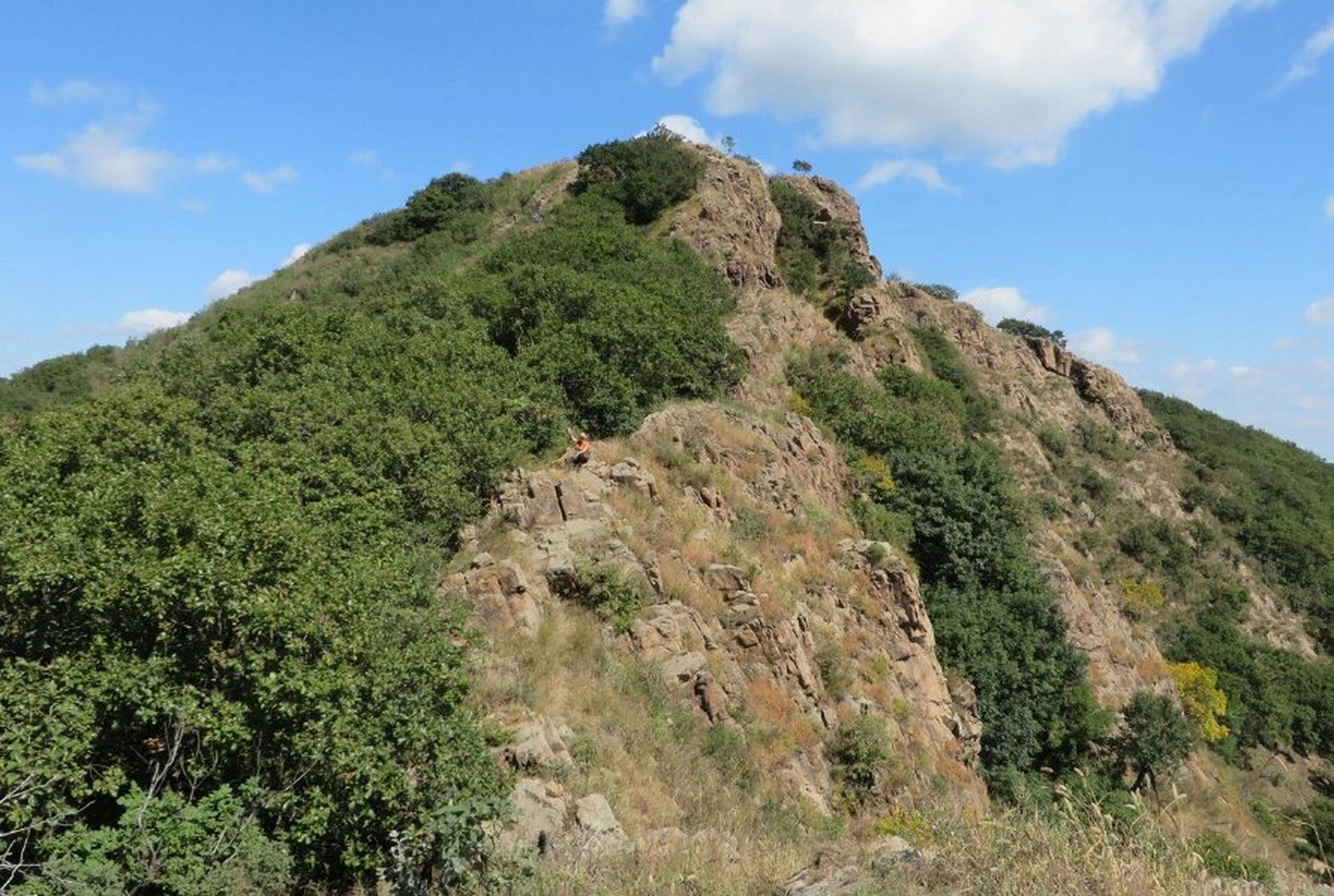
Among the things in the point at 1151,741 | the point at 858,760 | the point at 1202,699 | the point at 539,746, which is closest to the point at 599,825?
the point at 539,746

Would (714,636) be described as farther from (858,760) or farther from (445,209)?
(445,209)

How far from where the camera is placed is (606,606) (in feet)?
41.3

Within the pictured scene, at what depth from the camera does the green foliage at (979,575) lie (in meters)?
21.7

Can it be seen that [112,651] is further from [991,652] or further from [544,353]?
[991,652]

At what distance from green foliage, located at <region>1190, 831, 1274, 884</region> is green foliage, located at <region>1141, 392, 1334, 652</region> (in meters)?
30.6

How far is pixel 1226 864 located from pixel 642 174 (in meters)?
31.4

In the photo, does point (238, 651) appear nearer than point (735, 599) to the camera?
Yes

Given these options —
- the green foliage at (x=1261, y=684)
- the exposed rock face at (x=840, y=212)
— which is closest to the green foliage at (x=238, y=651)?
the exposed rock face at (x=840, y=212)

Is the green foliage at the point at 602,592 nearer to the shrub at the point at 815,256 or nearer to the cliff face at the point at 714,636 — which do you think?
the cliff face at the point at 714,636

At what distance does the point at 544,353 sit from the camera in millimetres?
20234

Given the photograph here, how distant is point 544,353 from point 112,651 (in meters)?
14.1

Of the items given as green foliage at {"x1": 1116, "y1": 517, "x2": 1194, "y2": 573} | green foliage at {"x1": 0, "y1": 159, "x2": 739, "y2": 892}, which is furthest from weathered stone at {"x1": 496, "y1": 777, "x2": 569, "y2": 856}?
green foliage at {"x1": 1116, "y1": 517, "x2": 1194, "y2": 573}

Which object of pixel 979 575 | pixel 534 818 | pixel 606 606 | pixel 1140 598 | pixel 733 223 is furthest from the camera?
pixel 1140 598

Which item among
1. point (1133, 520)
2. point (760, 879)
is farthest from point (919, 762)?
point (1133, 520)
